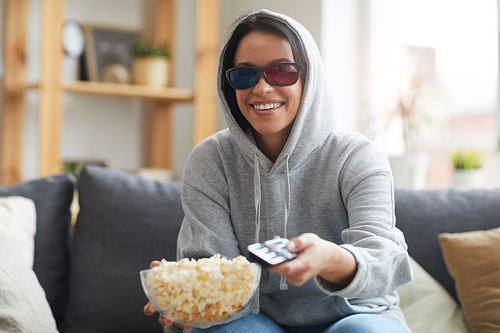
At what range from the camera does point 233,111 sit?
47.6 inches

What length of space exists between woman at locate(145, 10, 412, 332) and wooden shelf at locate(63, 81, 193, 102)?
1.26m

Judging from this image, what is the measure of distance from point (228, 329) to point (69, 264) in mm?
748

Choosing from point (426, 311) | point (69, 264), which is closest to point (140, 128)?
point (69, 264)

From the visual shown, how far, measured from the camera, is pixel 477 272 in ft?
4.26

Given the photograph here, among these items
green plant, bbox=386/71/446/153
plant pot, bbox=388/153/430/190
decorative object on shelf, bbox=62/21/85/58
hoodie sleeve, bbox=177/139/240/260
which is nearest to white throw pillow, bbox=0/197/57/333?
hoodie sleeve, bbox=177/139/240/260

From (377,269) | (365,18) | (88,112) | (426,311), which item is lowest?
(426,311)

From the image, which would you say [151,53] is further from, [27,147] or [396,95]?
[396,95]

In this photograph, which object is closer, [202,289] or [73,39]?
[202,289]

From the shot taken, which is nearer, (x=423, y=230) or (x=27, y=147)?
(x=423, y=230)

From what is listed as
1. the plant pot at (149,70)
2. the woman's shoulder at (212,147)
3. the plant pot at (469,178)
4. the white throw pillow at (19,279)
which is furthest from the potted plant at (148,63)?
the plant pot at (469,178)

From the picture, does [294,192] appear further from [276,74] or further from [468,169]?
[468,169]

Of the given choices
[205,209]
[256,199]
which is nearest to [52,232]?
[205,209]

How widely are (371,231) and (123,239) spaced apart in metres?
0.84

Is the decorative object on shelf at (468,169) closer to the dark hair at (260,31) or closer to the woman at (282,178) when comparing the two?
the woman at (282,178)
